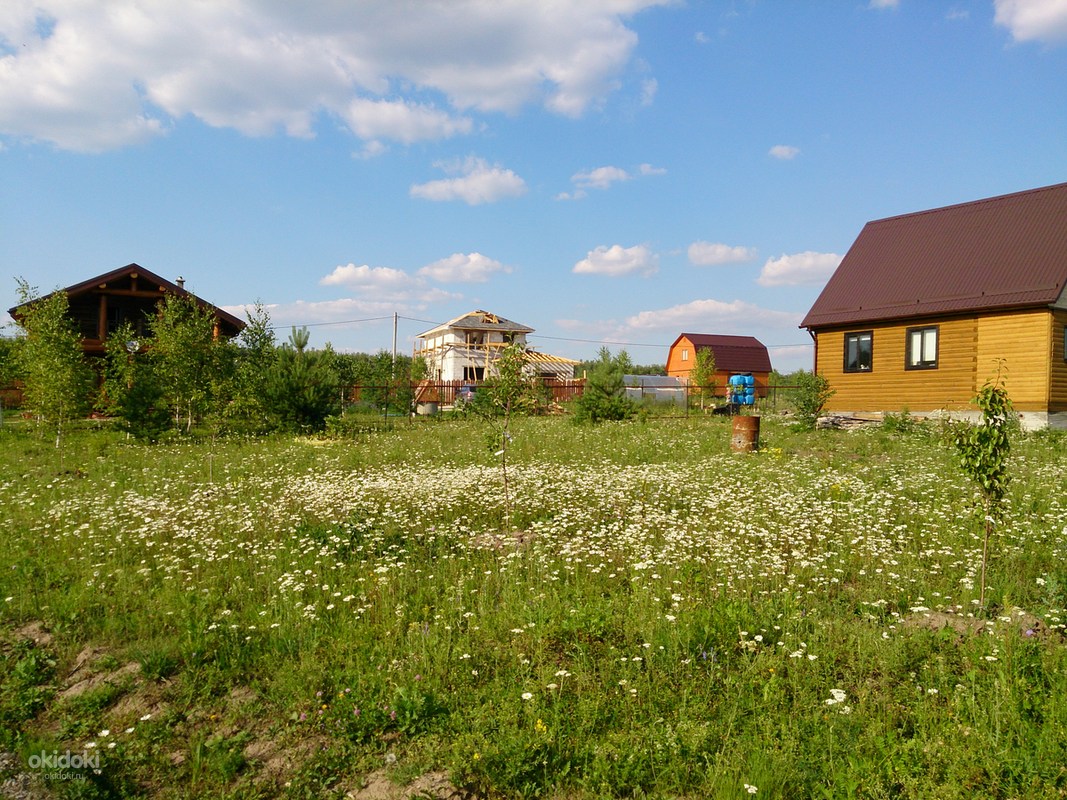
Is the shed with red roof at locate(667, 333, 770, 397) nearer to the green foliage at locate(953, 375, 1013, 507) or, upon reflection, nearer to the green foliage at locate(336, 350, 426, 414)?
the green foliage at locate(336, 350, 426, 414)

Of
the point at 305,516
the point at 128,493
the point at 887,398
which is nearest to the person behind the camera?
the point at 305,516

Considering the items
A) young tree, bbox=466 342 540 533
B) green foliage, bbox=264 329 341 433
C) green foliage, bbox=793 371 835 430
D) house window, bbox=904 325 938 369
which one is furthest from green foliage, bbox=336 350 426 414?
young tree, bbox=466 342 540 533

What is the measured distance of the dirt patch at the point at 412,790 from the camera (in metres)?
3.66

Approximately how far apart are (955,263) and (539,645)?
23705mm

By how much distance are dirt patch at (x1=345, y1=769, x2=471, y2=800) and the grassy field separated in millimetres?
20

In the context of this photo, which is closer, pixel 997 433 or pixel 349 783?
pixel 349 783

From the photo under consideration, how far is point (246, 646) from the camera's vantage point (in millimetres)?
5328

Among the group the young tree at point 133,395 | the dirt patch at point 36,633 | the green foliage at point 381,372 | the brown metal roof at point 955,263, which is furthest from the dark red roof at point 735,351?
the dirt patch at point 36,633

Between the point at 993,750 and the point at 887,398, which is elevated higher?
the point at 887,398

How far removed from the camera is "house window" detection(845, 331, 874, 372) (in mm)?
23828

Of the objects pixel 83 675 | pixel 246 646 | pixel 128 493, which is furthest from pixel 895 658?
pixel 128 493

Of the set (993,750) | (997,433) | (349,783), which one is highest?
(997,433)

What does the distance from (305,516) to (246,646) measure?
3.86 meters

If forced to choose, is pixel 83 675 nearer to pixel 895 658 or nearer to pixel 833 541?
pixel 895 658
